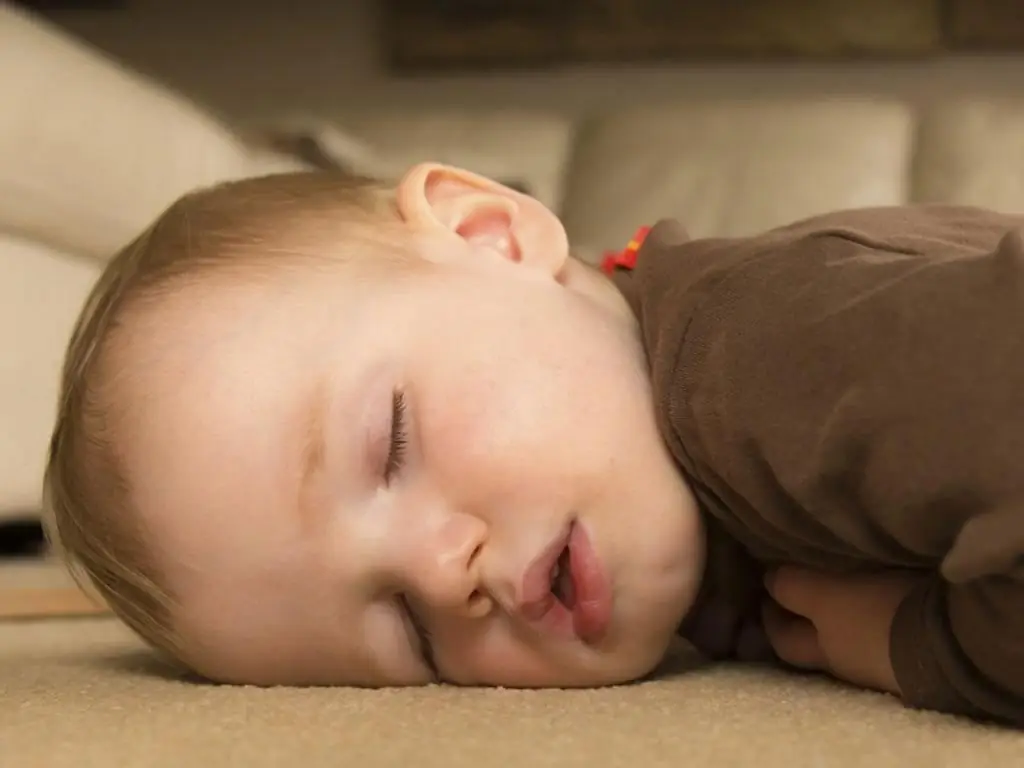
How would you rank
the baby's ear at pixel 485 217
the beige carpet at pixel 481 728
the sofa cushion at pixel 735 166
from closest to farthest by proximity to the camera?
the beige carpet at pixel 481 728 → the baby's ear at pixel 485 217 → the sofa cushion at pixel 735 166

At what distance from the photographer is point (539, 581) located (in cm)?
69

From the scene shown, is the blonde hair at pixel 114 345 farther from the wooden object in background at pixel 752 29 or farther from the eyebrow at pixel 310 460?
the wooden object in background at pixel 752 29

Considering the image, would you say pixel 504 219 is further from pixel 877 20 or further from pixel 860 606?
pixel 877 20

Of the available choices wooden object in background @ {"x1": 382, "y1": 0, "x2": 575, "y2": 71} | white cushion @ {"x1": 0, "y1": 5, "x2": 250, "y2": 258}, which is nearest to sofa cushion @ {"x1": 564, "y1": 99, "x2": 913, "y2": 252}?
wooden object in background @ {"x1": 382, "y1": 0, "x2": 575, "y2": 71}

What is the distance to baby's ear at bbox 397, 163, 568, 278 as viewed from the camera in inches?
34.0

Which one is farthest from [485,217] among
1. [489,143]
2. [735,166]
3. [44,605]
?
[489,143]

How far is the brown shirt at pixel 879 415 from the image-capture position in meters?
0.54

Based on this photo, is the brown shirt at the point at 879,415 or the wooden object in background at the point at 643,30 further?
the wooden object in background at the point at 643,30

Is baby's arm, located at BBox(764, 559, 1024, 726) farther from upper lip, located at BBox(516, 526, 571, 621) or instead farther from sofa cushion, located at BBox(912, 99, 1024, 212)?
sofa cushion, located at BBox(912, 99, 1024, 212)

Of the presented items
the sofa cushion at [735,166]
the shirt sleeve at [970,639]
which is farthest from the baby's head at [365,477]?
the sofa cushion at [735,166]

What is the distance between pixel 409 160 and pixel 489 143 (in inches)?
7.2

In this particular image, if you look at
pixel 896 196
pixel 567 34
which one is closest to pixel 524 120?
pixel 567 34

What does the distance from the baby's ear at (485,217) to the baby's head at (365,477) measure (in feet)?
0.26

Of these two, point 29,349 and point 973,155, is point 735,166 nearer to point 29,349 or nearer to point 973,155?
point 973,155
